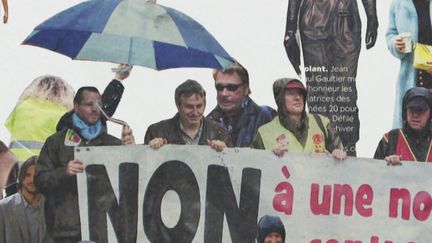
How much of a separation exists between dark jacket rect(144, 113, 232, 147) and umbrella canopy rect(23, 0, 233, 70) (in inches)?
16.6

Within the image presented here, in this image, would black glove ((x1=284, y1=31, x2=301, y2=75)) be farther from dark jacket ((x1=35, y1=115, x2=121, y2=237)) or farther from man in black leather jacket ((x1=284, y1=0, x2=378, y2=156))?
dark jacket ((x1=35, y1=115, x2=121, y2=237))

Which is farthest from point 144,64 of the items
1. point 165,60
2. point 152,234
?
point 152,234

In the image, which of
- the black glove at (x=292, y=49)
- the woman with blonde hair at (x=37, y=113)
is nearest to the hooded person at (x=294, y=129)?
the black glove at (x=292, y=49)

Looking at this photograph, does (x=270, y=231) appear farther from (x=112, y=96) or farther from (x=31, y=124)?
(x=31, y=124)

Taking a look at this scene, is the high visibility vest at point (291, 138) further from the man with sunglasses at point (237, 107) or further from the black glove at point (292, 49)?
the black glove at point (292, 49)

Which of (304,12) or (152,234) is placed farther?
(304,12)

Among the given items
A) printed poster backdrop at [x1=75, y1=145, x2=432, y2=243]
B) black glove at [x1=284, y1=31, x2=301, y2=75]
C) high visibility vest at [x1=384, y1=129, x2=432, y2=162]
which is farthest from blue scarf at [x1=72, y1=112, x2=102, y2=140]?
high visibility vest at [x1=384, y1=129, x2=432, y2=162]

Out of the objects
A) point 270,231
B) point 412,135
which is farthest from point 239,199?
point 412,135

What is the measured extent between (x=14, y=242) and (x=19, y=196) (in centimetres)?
33

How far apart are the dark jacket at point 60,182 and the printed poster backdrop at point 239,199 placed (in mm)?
71

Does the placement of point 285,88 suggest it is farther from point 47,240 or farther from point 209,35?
point 47,240

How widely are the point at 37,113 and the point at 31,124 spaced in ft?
0.47

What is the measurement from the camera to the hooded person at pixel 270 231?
46.6 ft

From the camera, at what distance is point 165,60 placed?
14.7 metres
